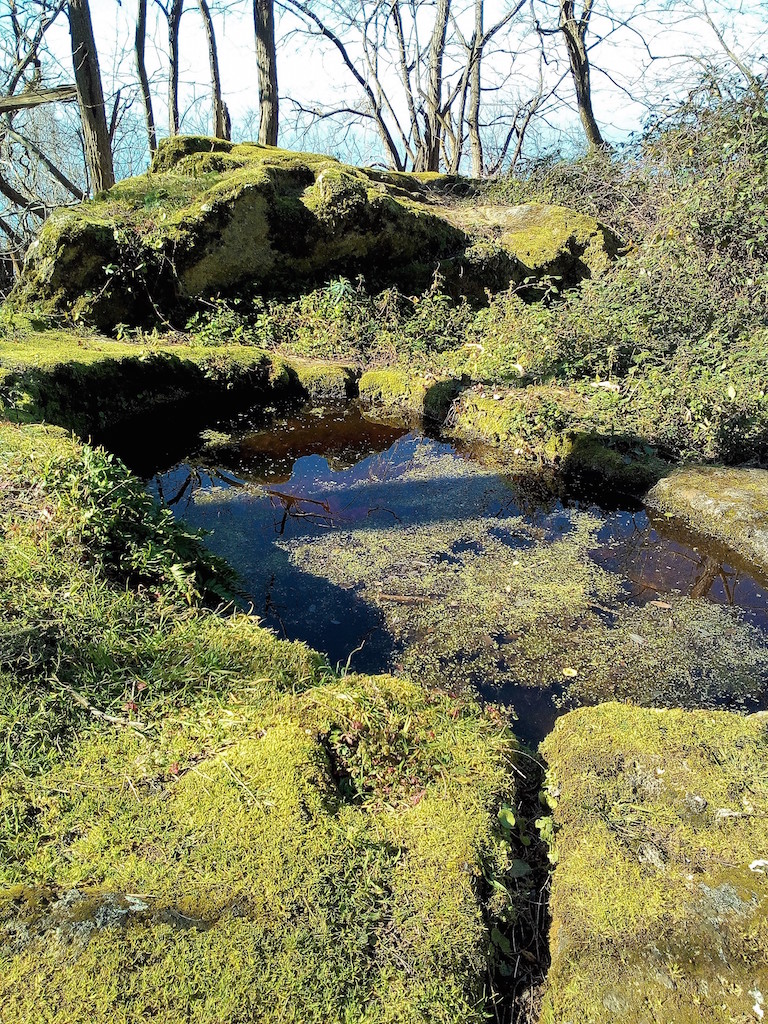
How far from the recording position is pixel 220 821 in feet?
6.01

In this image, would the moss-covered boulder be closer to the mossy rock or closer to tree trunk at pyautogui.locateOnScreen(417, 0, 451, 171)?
the mossy rock

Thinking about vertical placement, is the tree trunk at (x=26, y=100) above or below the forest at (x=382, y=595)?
above

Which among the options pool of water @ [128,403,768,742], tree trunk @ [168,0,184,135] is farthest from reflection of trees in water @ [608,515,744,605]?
tree trunk @ [168,0,184,135]

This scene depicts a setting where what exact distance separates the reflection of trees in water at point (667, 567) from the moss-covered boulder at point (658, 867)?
5.19ft

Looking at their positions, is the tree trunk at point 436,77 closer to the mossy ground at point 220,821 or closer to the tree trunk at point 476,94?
the tree trunk at point 476,94

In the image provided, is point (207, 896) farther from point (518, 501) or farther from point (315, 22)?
point (315, 22)

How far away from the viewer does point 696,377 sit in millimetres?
5852

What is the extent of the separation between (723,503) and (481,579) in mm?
1903

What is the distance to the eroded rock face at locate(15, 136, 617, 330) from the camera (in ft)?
25.4

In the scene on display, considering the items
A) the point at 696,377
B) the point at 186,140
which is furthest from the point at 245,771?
the point at 186,140

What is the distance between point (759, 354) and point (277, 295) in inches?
232

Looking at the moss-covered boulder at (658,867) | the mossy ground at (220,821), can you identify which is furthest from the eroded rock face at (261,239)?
the moss-covered boulder at (658,867)

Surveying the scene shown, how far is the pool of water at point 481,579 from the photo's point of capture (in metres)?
3.35

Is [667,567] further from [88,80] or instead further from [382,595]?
[88,80]
